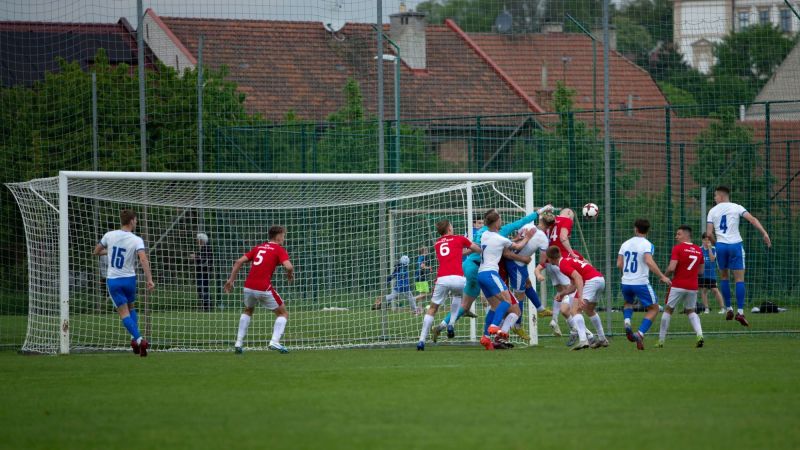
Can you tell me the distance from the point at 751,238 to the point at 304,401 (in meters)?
20.6

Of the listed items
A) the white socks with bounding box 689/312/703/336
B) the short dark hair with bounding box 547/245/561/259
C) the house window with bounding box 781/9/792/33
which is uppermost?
the house window with bounding box 781/9/792/33

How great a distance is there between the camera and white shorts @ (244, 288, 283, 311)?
53.7 feet

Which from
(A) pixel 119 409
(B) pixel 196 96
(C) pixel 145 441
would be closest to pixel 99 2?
(B) pixel 196 96

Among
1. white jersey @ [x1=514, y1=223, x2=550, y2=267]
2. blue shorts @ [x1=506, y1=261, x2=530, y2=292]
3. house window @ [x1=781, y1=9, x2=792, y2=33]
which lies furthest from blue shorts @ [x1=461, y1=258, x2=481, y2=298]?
house window @ [x1=781, y1=9, x2=792, y2=33]

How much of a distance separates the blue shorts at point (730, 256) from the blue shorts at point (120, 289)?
32.5ft

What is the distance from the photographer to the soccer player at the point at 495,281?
1648 cm

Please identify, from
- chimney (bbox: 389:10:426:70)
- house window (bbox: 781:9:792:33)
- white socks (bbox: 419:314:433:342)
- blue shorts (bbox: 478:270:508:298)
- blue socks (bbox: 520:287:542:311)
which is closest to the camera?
blue shorts (bbox: 478:270:508:298)

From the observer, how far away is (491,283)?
1644 centimetres

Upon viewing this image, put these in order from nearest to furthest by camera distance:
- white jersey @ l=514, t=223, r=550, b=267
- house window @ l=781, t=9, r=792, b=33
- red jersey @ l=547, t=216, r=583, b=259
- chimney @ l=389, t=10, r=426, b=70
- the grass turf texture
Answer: the grass turf texture
white jersey @ l=514, t=223, r=550, b=267
red jersey @ l=547, t=216, r=583, b=259
house window @ l=781, t=9, r=792, b=33
chimney @ l=389, t=10, r=426, b=70

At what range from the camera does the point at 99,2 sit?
2033cm

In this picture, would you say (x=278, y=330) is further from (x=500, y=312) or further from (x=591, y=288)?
(x=591, y=288)

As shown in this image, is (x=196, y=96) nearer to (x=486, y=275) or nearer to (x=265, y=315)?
(x=265, y=315)

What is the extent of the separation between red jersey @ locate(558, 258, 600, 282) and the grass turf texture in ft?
4.03

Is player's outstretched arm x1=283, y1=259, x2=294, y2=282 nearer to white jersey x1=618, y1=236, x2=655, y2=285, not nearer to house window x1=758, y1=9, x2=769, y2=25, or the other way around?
white jersey x1=618, y1=236, x2=655, y2=285
